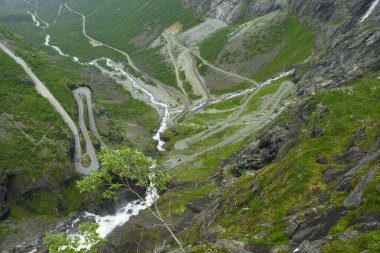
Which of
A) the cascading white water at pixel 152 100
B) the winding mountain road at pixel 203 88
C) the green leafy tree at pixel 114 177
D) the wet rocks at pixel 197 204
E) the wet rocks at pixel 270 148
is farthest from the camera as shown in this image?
the winding mountain road at pixel 203 88

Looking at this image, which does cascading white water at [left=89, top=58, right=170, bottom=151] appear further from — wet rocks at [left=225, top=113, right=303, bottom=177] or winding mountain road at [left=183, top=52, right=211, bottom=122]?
wet rocks at [left=225, top=113, right=303, bottom=177]

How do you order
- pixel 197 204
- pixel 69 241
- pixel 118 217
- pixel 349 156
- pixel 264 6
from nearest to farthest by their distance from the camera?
pixel 69 241 → pixel 349 156 → pixel 197 204 → pixel 118 217 → pixel 264 6

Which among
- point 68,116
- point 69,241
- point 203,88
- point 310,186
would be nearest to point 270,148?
point 310,186

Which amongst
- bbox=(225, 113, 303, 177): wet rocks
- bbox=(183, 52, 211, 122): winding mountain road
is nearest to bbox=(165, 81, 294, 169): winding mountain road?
bbox=(183, 52, 211, 122): winding mountain road

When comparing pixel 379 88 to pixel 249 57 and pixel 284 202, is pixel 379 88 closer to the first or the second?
pixel 284 202

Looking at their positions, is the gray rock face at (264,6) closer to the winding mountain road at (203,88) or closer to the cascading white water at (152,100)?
the winding mountain road at (203,88)

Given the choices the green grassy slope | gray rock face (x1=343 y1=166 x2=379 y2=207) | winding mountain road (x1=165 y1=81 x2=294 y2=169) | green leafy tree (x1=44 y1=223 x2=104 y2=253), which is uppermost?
green leafy tree (x1=44 y1=223 x2=104 y2=253)

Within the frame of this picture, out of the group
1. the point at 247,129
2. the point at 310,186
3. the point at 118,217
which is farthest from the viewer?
the point at 247,129

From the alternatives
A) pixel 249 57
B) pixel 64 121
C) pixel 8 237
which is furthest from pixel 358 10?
pixel 8 237

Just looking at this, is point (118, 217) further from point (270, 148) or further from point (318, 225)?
point (318, 225)

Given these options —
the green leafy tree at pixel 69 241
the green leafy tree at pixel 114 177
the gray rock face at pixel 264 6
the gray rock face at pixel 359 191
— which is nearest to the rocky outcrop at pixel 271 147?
the gray rock face at pixel 359 191

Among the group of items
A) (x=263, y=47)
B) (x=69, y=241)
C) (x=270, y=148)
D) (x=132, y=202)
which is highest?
(x=69, y=241)
